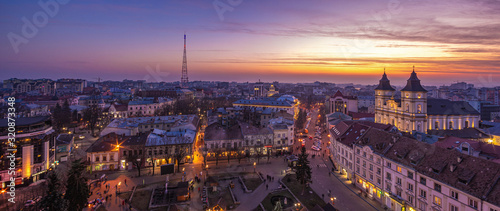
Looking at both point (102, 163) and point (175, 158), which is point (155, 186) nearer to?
point (175, 158)

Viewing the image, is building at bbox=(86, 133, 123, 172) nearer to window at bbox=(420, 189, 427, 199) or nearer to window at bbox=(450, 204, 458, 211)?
window at bbox=(420, 189, 427, 199)

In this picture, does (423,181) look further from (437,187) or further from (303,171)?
(303,171)

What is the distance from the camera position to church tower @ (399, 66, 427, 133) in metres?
62.2

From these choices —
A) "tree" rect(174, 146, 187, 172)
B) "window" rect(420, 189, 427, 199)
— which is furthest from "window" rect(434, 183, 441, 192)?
"tree" rect(174, 146, 187, 172)

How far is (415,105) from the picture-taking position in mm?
62406

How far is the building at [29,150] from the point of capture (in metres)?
39.3

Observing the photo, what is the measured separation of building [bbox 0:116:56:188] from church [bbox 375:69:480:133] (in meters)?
78.4

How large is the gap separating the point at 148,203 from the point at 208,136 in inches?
866

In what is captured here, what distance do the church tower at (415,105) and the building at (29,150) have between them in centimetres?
7847

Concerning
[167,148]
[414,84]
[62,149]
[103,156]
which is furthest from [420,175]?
[62,149]

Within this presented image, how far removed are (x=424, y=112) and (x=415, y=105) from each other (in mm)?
2877

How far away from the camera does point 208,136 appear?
178ft

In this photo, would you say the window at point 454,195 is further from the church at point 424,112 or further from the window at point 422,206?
the church at point 424,112

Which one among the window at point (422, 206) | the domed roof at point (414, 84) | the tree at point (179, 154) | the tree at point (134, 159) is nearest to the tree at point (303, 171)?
the window at point (422, 206)
